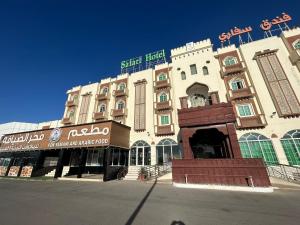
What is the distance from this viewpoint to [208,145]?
57.6 feet

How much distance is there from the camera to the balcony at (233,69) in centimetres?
1997

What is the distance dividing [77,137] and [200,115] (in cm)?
1558

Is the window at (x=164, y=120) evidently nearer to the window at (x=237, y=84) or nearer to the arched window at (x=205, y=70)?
the arched window at (x=205, y=70)

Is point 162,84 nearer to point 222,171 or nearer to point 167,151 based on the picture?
point 167,151

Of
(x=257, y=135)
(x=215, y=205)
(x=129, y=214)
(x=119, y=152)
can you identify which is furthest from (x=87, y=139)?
(x=257, y=135)

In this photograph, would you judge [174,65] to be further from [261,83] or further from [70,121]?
[70,121]

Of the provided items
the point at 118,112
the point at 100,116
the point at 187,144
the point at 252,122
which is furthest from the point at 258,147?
the point at 100,116

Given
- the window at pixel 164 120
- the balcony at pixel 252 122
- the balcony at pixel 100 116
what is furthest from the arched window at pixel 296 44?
the balcony at pixel 100 116

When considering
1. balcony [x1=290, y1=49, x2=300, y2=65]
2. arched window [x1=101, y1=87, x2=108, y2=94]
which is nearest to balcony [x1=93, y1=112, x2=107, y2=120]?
arched window [x1=101, y1=87, x2=108, y2=94]

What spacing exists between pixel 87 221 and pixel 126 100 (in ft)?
71.4

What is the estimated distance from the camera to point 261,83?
18672 mm

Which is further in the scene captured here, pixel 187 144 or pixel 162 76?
pixel 162 76

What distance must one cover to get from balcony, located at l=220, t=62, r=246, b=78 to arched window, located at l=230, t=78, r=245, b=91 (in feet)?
4.01

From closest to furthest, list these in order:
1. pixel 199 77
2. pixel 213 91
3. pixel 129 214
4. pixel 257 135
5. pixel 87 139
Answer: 1. pixel 129 214
2. pixel 257 135
3. pixel 87 139
4. pixel 213 91
5. pixel 199 77
